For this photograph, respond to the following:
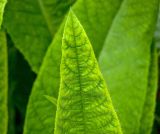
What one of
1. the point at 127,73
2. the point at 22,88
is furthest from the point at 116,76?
the point at 22,88

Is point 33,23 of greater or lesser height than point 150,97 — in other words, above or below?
above

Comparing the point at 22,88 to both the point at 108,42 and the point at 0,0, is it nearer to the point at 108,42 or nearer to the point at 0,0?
the point at 108,42

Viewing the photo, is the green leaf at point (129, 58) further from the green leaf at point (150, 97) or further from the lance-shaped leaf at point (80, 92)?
the lance-shaped leaf at point (80, 92)

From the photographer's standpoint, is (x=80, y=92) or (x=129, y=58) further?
(x=129, y=58)

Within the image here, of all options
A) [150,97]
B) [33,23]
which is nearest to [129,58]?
[150,97]

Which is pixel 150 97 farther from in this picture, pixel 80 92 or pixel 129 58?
pixel 80 92

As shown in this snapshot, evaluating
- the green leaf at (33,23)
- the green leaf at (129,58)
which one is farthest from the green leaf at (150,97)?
the green leaf at (33,23)
